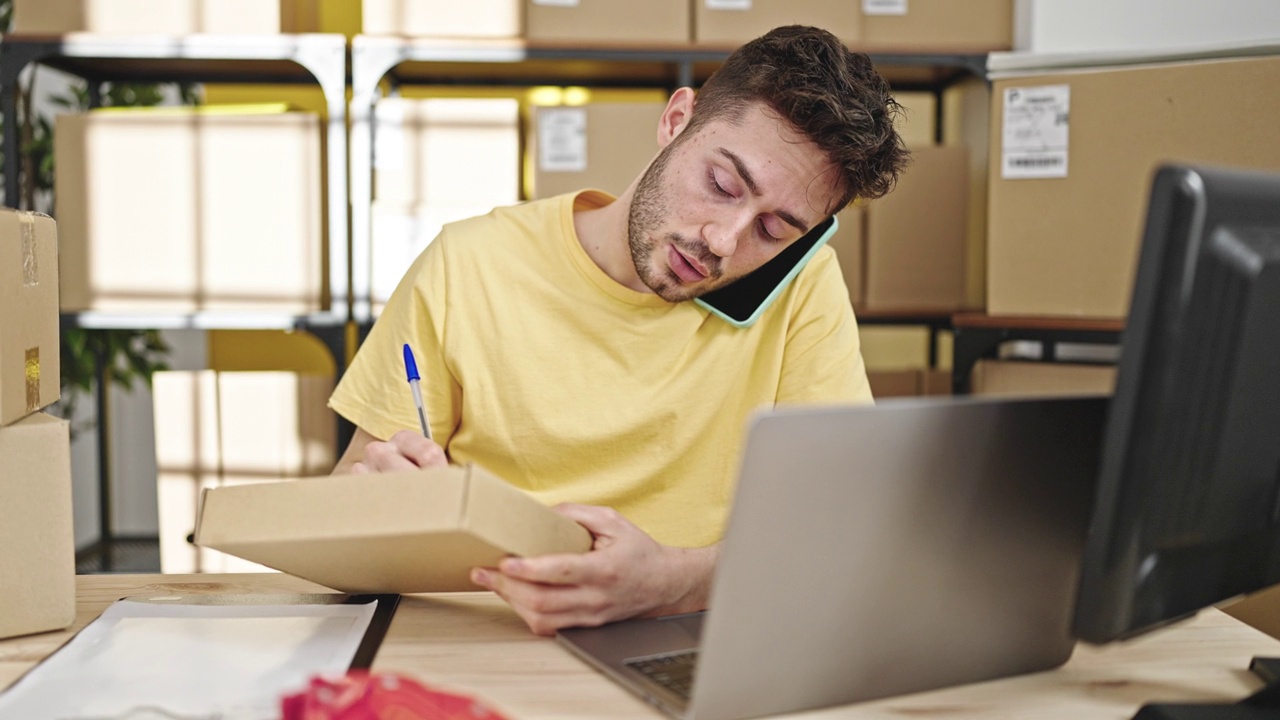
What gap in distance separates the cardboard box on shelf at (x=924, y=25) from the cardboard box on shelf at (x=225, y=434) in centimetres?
132

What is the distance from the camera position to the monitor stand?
25.0 inches

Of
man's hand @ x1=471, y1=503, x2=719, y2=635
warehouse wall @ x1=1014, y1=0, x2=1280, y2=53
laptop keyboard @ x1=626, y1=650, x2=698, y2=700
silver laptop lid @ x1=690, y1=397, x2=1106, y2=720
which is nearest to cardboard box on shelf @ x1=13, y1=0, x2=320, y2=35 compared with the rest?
warehouse wall @ x1=1014, y1=0, x2=1280, y2=53

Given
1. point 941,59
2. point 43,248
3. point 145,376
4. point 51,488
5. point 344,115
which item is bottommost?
point 145,376

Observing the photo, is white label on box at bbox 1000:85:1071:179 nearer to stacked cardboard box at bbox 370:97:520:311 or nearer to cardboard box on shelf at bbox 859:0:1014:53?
cardboard box on shelf at bbox 859:0:1014:53

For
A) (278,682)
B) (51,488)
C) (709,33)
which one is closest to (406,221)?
(709,33)

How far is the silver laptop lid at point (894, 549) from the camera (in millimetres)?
555

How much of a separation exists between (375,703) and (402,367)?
0.69 m

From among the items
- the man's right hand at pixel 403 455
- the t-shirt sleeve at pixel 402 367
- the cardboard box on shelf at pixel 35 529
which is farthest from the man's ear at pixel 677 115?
the cardboard box on shelf at pixel 35 529

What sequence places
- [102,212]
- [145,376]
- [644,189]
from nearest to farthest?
[644,189]
[102,212]
[145,376]

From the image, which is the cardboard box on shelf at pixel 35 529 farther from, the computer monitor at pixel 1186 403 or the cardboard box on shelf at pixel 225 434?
the cardboard box on shelf at pixel 225 434

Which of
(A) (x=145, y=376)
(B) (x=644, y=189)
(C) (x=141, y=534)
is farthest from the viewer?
(C) (x=141, y=534)

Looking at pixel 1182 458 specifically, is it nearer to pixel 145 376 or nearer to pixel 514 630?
pixel 514 630

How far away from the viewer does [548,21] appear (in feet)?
6.88

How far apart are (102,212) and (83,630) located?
150 centimetres
